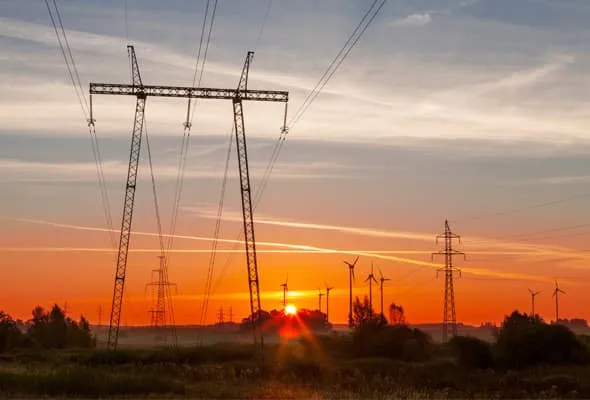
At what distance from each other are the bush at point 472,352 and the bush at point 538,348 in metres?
1.56

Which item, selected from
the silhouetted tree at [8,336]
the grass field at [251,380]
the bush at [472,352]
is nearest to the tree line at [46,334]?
the silhouetted tree at [8,336]

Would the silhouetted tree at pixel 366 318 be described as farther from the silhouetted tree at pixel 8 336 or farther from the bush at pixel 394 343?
the silhouetted tree at pixel 8 336

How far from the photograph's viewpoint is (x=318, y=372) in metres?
90.1

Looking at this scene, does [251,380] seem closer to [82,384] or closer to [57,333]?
[82,384]

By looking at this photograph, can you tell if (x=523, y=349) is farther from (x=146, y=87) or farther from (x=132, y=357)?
(x=146, y=87)

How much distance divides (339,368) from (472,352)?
27.0m

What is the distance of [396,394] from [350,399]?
10.7ft

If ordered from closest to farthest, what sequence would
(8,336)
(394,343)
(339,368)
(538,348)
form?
(339,368) → (538,348) → (394,343) → (8,336)

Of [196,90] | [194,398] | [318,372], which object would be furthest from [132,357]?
[194,398]

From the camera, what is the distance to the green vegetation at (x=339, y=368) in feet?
185

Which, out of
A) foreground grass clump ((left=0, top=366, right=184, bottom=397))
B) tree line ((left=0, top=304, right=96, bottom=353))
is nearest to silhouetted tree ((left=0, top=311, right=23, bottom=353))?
tree line ((left=0, top=304, right=96, bottom=353))

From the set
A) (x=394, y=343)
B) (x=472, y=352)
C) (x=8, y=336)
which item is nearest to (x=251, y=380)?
(x=472, y=352)

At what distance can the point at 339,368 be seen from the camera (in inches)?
3878

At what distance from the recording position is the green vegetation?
2219 inches
